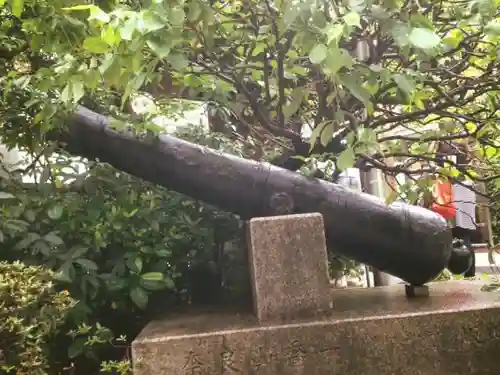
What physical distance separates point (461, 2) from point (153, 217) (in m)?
1.82

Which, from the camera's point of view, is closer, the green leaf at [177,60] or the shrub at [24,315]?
the green leaf at [177,60]

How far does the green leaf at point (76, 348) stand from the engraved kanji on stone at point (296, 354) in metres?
1.06

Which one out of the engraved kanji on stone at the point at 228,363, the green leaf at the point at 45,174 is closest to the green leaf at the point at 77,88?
the engraved kanji on stone at the point at 228,363

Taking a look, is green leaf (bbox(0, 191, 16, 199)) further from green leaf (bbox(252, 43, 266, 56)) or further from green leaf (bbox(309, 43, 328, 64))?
green leaf (bbox(309, 43, 328, 64))

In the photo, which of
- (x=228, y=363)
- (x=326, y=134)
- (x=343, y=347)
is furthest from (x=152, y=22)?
(x=343, y=347)

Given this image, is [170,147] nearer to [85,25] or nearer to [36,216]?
[85,25]

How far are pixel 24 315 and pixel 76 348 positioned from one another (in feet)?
1.83

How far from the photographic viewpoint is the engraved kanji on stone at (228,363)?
174 cm

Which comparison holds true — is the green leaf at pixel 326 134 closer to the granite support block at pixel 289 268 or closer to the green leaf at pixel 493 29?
the granite support block at pixel 289 268

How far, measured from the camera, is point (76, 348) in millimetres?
2285

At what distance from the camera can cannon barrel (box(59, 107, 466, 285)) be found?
2.19 m

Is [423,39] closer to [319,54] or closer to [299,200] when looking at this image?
[319,54]

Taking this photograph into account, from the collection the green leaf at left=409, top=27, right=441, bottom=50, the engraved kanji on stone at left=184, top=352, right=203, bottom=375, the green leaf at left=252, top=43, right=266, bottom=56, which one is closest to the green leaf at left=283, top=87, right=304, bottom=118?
the green leaf at left=252, top=43, right=266, bottom=56

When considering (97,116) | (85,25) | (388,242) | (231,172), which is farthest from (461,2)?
(97,116)
